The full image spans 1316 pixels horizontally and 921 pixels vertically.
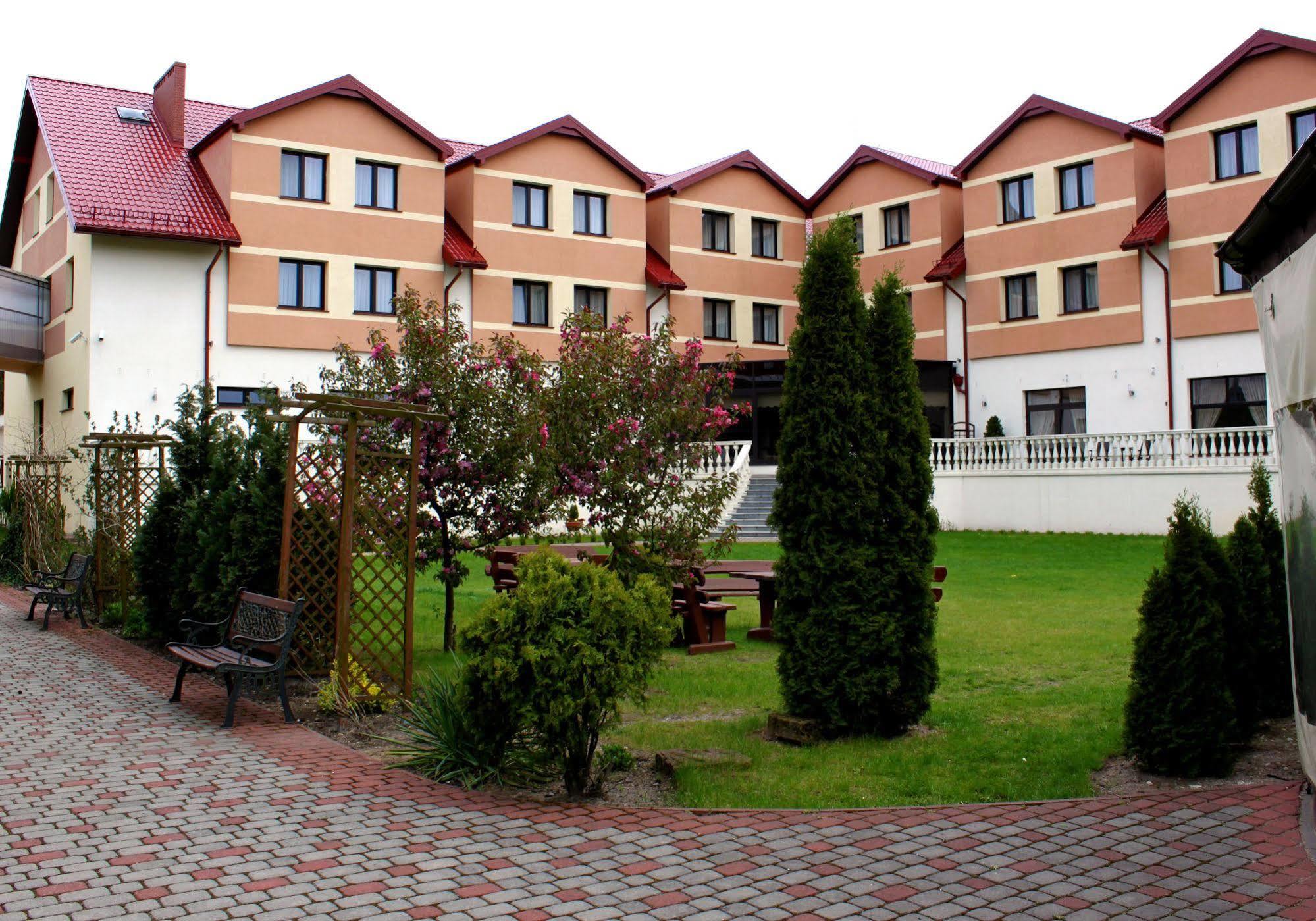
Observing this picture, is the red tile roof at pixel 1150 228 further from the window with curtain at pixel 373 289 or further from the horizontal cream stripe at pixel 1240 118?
the window with curtain at pixel 373 289

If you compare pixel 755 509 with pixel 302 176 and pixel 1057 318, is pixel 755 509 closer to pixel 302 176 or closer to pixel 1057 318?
pixel 1057 318

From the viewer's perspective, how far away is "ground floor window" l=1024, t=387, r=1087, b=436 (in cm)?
3044

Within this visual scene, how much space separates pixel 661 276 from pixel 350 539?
24.7 meters

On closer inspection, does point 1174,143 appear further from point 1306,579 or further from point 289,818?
point 289,818

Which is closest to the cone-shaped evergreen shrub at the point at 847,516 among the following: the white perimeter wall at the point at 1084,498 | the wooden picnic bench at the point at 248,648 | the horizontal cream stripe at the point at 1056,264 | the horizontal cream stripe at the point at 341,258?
the wooden picnic bench at the point at 248,648

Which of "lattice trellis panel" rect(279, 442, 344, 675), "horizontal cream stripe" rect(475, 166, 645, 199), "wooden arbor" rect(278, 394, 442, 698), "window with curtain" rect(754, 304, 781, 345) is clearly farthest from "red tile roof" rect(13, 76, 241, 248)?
"lattice trellis panel" rect(279, 442, 344, 675)

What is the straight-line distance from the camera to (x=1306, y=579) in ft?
19.8

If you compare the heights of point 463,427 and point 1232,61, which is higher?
point 1232,61

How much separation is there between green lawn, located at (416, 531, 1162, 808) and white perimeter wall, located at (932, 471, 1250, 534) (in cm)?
919

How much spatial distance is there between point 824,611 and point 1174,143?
25051mm

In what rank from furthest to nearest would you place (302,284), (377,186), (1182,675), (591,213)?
(591,213) → (377,186) → (302,284) → (1182,675)

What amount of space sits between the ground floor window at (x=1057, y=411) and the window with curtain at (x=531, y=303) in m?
13.7

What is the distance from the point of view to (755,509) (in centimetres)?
2884

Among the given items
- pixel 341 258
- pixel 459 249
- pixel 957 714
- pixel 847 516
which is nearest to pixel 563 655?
pixel 847 516
